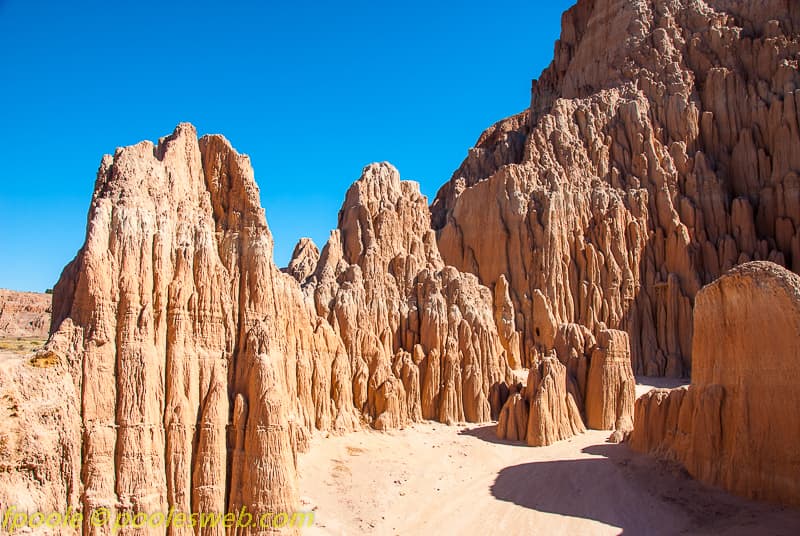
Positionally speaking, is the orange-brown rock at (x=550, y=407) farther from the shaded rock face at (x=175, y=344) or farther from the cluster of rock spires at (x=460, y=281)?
the shaded rock face at (x=175, y=344)

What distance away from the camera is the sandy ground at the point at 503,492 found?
24359 millimetres

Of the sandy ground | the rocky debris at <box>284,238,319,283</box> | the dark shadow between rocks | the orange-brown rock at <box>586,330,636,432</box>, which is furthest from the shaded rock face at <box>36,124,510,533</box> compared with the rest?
the orange-brown rock at <box>586,330,636,432</box>

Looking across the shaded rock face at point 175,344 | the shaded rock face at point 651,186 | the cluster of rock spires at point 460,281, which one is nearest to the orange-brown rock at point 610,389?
the cluster of rock spires at point 460,281

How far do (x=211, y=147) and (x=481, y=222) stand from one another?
3093 centimetres

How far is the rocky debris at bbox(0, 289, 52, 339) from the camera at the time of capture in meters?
56.8

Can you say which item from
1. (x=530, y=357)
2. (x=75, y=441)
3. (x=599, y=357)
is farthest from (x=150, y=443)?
(x=530, y=357)

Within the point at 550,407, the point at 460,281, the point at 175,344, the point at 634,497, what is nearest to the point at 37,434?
the point at 175,344

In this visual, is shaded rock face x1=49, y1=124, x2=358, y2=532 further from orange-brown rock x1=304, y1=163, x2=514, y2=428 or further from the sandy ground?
orange-brown rock x1=304, y1=163, x2=514, y2=428

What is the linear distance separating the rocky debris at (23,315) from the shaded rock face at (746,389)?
147 feet

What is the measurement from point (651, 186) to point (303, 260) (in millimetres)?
27598

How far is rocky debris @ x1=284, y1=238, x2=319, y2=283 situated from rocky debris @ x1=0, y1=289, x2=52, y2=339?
2243cm

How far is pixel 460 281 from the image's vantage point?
41.3 metres

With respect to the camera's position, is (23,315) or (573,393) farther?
(23,315)

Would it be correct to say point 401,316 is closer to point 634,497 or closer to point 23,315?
point 634,497
